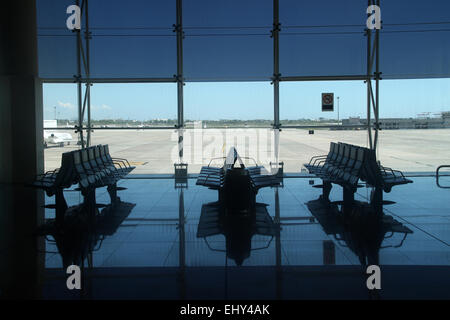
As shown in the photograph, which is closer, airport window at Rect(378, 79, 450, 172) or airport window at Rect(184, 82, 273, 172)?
airport window at Rect(378, 79, 450, 172)

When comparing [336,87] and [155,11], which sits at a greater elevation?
[155,11]

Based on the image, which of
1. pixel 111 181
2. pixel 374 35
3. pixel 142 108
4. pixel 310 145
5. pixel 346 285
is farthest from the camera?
pixel 310 145

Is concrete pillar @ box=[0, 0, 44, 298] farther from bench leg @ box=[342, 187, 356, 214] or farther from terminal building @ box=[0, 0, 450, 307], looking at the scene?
bench leg @ box=[342, 187, 356, 214]

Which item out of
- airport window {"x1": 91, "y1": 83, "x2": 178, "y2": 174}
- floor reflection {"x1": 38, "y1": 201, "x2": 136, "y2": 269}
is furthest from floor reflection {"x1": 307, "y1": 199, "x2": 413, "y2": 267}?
airport window {"x1": 91, "y1": 83, "x2": 178, "y2": 174}

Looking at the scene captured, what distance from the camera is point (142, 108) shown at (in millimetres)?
11680

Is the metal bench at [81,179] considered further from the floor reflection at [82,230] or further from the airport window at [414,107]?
the airport window at [414,107]

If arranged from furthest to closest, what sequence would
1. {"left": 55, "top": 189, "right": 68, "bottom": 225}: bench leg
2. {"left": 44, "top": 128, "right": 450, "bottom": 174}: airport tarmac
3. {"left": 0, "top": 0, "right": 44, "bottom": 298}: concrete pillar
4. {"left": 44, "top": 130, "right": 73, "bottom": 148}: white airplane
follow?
{"left": 44, "top": 130, "right": 73, "bottom": 148}: white airplane → {"left": 44, "top": 128, "right": 450, "bottom": 174}: airport tarmac → {"left": 0, "top": 0, "right": 44, "bottom": 298}: concrete pillar → {"left": 55, "top": 189, "right": 68, "bottom": 225}: bench leg

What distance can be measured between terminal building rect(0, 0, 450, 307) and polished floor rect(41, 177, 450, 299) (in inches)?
1.0

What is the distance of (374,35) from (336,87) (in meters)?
1.46

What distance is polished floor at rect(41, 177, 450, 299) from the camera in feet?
11.4

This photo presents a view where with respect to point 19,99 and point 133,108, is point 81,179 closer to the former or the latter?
point 19,99

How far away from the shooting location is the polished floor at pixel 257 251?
3.47m
